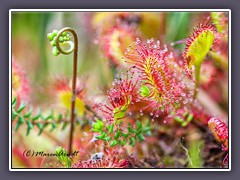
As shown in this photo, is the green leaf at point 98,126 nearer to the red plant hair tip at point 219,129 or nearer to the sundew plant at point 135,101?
the sundew plant at point 135,101

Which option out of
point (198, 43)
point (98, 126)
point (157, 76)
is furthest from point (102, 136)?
point (198, 43)

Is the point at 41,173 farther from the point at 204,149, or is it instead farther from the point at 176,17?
the point at 176,17

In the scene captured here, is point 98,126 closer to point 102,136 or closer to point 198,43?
point 102,136

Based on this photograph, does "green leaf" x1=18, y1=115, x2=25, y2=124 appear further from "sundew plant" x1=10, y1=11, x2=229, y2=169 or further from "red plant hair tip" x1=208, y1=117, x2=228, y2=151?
"red plant hair tip" x1=208, y1=117, x2=228, y2=151

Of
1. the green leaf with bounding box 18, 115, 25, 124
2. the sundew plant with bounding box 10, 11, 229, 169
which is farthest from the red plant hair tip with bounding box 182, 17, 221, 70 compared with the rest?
the green leaf with bounding box 18, 115, 25, 124

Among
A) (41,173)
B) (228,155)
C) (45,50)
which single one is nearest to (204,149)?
(228,155)

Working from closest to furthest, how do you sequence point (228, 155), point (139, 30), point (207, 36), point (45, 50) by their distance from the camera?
1. point (207, 36)
2. point (228, 155)
3. point (139, 30)
4. point (45, 50)

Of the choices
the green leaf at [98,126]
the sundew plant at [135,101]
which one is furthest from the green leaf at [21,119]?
the green leaf at [98,126]
